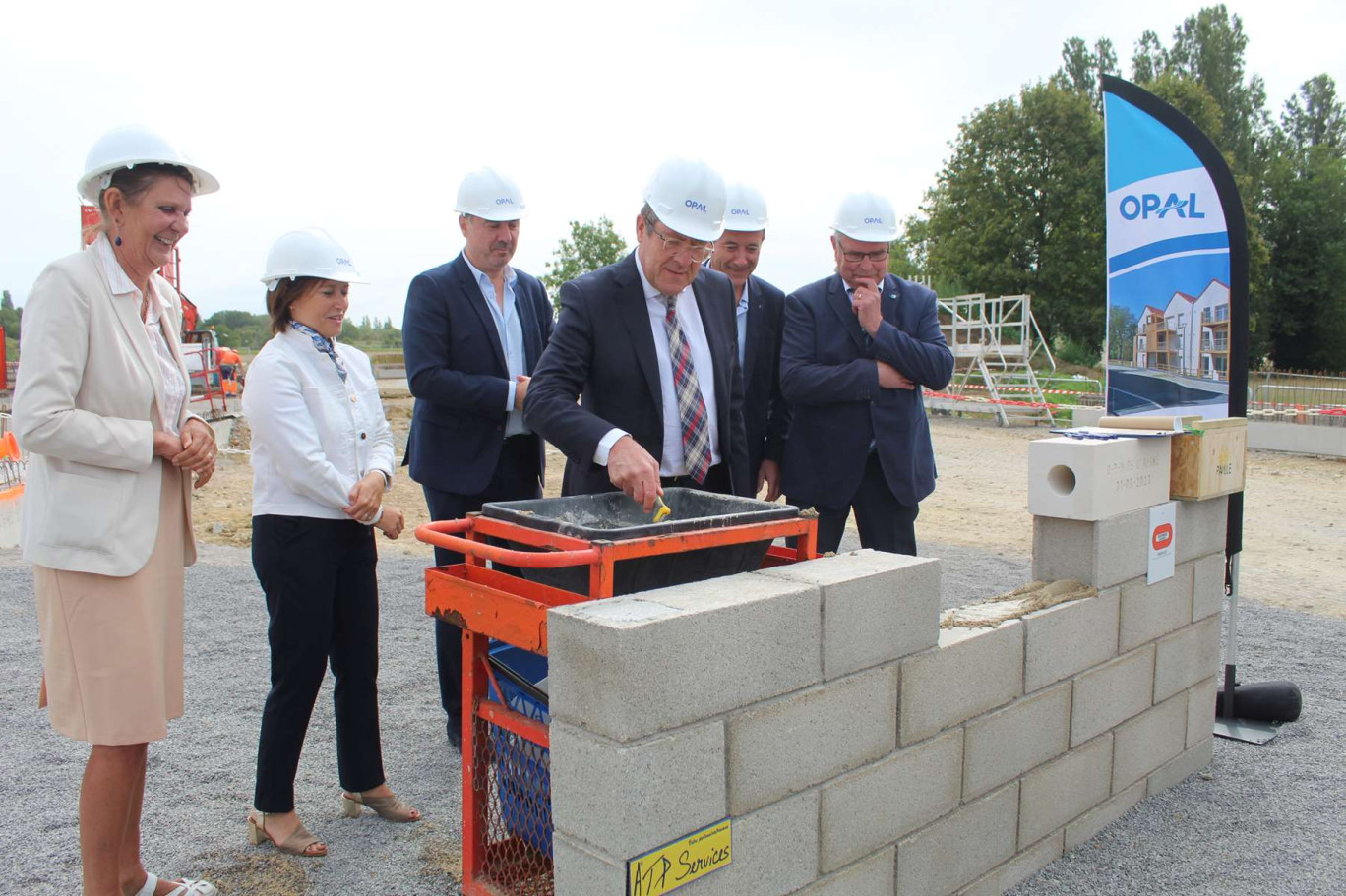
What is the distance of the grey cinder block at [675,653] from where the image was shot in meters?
1.96

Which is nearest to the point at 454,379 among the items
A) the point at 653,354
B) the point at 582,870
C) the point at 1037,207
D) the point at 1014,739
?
the point at 653,354

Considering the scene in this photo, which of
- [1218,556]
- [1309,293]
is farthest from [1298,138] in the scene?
[1218,556]

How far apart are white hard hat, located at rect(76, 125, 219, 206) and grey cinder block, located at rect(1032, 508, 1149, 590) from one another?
2.85 metres

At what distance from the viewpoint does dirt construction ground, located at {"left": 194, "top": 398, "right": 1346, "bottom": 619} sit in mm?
7781

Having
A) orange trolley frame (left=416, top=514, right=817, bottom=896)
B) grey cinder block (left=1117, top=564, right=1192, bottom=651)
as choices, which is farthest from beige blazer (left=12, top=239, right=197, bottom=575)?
grey cinder block (left=1117, top=564, right=1192, bottom=651)

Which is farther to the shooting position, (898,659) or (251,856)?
(251,856)

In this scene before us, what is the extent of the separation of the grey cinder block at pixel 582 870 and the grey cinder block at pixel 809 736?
0.32m

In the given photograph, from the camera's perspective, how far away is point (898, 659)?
102 inches

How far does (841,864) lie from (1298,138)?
2584 inches

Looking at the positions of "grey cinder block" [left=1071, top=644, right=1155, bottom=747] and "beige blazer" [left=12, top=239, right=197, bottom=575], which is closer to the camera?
"beige blazer" [left=12, top=239, right=197, bottom=575]

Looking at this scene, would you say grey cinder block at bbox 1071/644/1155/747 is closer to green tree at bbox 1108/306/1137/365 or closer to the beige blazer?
green tree at bbox 1108/306/1137/365

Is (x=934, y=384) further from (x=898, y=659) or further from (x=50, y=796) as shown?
(x=50, y=796)

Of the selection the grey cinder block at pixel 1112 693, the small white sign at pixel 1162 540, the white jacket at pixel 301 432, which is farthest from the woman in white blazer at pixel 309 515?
the small white sign at pixel 1162 540

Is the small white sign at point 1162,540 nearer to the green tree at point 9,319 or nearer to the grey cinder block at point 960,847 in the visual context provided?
the grey cinder block at point 960,847
